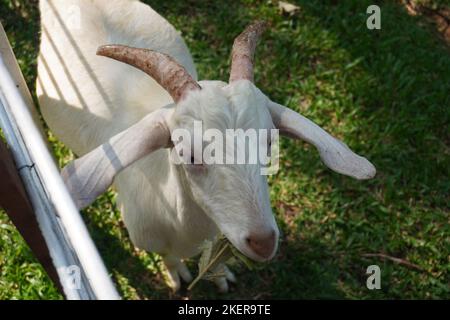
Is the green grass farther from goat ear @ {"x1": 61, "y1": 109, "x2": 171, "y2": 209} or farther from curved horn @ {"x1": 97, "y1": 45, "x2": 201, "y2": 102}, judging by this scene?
curved horn @ {"x1": 97, "y1": 45, "x2": 201, "y2": 102}

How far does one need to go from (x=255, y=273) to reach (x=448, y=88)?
2.38 metres

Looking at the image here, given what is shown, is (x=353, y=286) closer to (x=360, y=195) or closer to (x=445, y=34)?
(x=360, y=195)

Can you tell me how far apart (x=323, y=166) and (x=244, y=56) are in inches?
83.6

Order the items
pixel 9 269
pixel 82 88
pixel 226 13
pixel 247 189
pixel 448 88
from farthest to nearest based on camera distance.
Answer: pixel 226 13, pixel 448 88, pixel 9 269, pixel 82 88, pixel 247 189

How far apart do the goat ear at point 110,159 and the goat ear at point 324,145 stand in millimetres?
538

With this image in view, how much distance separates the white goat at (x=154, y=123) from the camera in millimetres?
2395

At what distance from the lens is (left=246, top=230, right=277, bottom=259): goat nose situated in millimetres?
2348

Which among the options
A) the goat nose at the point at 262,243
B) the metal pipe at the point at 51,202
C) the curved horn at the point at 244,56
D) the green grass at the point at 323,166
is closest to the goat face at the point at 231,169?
the goat nose at the point at 262,243

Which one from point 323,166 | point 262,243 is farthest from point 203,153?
point 323,166

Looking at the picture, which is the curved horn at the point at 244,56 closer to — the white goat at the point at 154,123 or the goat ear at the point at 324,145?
the white goat at the point at 154,123

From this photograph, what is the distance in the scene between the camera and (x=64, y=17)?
3701mm

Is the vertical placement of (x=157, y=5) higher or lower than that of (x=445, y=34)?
higher

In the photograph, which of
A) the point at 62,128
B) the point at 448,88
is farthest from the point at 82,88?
the point at 448,88

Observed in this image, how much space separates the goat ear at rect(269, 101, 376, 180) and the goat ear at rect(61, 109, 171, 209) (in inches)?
21.2
